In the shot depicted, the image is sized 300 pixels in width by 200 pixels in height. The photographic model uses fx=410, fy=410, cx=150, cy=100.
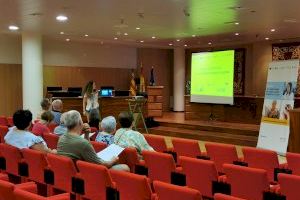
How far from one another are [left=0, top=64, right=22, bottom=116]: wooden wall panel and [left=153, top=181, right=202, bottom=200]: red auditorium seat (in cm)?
1342

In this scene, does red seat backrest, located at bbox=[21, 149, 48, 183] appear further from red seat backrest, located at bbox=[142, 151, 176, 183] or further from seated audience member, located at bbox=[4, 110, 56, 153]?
red seat backrest, located at bbox=[142, 151, 176, 183]

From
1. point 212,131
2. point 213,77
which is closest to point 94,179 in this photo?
point 212,131

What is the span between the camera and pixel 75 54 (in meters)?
17.1

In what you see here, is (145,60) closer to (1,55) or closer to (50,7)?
(1,55)

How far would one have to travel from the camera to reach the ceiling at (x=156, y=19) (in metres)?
8.68

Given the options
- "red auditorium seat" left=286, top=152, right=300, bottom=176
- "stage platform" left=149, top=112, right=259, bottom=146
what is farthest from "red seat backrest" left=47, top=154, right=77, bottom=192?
"stage platform" left=149, top=112, right=259, bottom=146

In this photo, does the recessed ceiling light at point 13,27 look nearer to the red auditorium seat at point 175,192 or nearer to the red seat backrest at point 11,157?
the red seat backrest at point 11,157

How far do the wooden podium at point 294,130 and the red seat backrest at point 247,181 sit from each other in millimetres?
4365

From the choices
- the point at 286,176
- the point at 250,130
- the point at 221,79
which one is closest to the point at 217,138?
the point at 250,130

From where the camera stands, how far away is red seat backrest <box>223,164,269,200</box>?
3771mm

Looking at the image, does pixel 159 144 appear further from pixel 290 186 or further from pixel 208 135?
pixel 208 135

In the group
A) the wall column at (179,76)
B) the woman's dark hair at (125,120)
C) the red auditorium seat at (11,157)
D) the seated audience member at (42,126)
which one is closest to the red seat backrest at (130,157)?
the woman's dark hair at (125,120)

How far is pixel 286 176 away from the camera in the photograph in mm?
3564

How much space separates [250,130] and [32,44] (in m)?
7.66
